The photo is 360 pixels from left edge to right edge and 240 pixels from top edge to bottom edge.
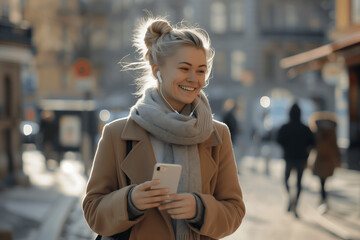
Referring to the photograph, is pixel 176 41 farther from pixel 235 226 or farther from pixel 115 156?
pixel 235 226

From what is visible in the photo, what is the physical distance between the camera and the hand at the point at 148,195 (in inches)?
103

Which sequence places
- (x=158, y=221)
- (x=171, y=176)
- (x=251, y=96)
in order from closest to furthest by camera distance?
(x=171, y=176), (x=158, y=221), (x=251, y=96)

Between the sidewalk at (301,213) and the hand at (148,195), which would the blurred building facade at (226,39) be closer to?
the sidewalk at (301,213)

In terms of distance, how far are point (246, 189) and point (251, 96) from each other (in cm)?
2860

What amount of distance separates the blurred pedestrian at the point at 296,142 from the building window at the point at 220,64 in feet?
107

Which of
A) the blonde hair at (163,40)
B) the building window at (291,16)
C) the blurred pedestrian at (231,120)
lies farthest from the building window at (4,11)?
the building window at (291,16)

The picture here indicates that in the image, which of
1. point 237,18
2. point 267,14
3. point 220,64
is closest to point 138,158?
point 220,64

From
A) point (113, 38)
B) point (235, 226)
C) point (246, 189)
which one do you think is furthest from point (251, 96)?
point (235, 226)

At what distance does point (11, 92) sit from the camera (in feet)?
44.3

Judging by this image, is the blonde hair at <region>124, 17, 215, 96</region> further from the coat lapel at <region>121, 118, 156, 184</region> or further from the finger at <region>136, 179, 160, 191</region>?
the finger at <region>136, 179, 160, 191</region>

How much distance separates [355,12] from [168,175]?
68.5 ft

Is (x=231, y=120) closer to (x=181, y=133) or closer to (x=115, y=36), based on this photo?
(x=181, y=133)

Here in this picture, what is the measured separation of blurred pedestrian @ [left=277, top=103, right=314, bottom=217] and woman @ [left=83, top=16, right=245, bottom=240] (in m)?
7.60

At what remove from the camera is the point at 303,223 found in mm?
9602
